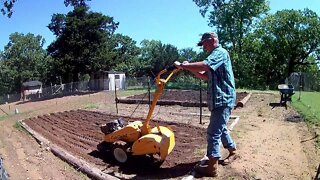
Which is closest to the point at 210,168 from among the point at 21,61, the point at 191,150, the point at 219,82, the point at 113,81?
the point at 219,82

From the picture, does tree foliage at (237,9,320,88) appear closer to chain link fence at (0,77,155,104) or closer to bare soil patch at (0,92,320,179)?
chain link fence at (0,77,155,104)

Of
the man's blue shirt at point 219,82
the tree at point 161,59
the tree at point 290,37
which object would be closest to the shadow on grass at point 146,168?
the man's blue shirt at point 219,82

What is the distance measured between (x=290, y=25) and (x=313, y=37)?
273 cm

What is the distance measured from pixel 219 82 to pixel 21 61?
6593 cm

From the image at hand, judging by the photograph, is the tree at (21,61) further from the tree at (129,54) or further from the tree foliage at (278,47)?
the tree foliage at (278,47)

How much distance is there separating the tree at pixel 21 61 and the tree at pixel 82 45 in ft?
71.0

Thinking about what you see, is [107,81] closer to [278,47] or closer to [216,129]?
[278,47]

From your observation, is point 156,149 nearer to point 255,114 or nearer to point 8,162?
point 8,162

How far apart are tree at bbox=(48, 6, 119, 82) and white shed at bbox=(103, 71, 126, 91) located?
1017 mm

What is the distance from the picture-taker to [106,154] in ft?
26.9

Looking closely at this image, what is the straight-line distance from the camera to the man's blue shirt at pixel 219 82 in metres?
5.39

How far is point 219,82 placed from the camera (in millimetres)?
5445

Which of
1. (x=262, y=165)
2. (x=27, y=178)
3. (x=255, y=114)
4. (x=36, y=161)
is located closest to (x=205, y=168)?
(x=262, y=165)

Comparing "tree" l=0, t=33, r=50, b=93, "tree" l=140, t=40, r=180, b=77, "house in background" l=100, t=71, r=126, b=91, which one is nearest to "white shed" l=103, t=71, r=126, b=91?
"house in background" l=100, t=71, r=126, b=91
